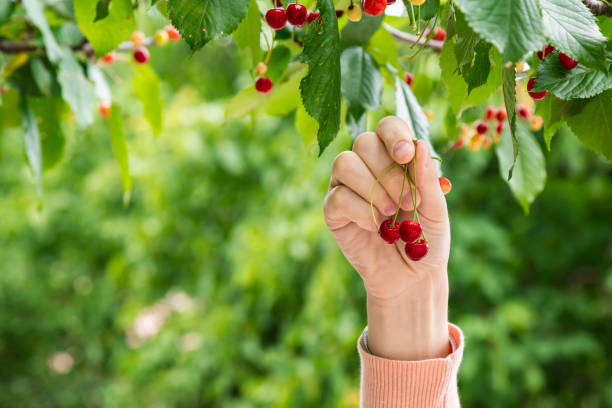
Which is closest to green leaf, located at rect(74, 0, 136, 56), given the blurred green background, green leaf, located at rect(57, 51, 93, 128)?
green leaf, located at rect(57, 51, 93, 128)

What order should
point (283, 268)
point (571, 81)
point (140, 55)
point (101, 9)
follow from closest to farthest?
point (571, 81) < point (101, 9) < point (140, 55) < point (283, 268)

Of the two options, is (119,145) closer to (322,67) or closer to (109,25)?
(109,25)

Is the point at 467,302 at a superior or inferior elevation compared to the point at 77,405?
superior

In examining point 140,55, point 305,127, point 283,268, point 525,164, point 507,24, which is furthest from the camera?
point 283,268

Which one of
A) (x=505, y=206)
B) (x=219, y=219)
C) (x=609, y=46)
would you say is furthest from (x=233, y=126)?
(x=609, y=46)

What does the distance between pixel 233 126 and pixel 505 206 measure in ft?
4.73

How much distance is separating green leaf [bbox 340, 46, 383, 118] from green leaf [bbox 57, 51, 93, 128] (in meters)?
0.34

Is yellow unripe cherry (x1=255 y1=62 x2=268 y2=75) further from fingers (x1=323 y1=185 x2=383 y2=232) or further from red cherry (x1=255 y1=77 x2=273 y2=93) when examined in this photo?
fingers (x1=323 y1=185 x2=383 y2=232)

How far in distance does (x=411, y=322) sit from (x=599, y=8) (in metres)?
0.30

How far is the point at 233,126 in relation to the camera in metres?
2.97

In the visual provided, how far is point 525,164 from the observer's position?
0.69 m

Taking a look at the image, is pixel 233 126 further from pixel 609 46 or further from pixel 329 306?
pixel 609 46

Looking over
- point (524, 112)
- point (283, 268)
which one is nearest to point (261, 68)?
point (524, 112)

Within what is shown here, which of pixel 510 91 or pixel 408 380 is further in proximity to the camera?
pixel 408 380
